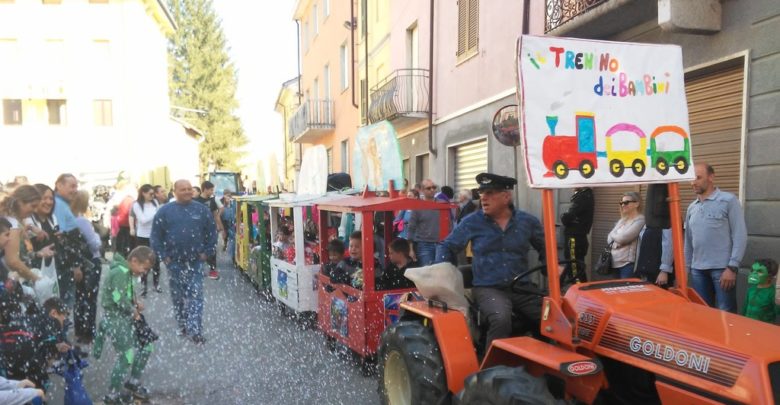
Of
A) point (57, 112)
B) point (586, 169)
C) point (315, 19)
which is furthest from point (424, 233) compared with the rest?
point (57, 112)

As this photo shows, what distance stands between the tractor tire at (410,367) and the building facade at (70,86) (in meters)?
26.6

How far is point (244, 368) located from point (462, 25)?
883cm

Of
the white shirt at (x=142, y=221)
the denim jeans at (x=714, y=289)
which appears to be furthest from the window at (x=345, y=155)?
the denim jeans at (x=714, y=289)

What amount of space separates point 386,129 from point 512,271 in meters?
2.97

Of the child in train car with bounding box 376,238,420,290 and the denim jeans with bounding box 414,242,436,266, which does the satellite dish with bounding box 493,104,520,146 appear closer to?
the denim jeans with bounding box 414,242,436,266

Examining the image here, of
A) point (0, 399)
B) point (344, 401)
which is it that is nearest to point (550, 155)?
point (344, 401)

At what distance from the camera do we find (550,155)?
2.90 meters

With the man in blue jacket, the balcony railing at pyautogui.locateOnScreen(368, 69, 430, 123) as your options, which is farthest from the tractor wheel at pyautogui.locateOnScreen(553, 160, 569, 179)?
the balcony railing at pyautogui.locateOnScreen(368, 69, 430, 123)

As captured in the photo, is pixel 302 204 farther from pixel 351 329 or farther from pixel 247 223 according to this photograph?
pixel 247 223

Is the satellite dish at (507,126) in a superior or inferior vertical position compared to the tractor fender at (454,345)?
superior

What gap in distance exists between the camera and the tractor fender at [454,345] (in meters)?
3.41

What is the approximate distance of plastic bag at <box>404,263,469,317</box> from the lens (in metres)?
3.74

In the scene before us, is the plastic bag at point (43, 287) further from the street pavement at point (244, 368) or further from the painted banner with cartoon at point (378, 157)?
the painted banner with cartoon at point (378, 157)

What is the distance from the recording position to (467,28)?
11.9m
